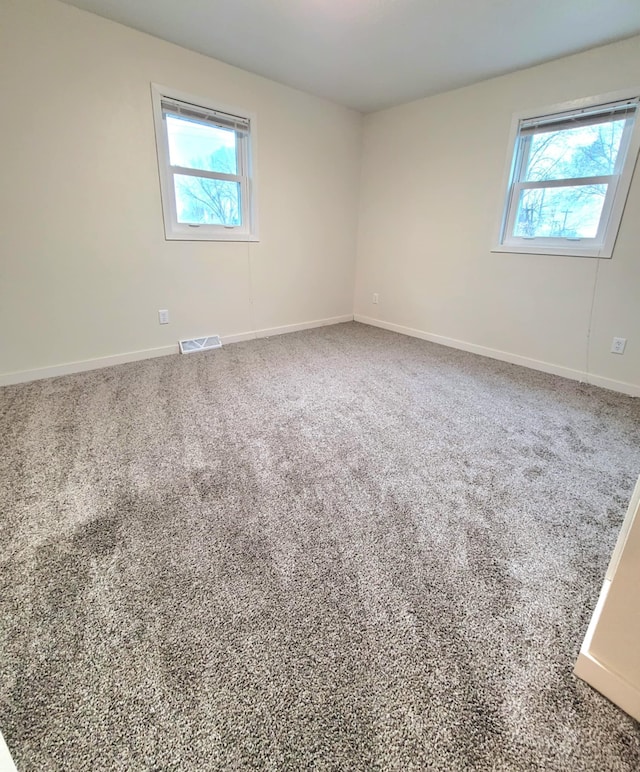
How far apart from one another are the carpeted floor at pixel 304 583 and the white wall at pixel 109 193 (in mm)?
757

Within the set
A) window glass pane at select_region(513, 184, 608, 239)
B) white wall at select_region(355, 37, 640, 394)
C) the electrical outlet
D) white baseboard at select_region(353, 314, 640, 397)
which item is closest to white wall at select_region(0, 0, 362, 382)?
white wall at select_region(355, 37, 640, 394)

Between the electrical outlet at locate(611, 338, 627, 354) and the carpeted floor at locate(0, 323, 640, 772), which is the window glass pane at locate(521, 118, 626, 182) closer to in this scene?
the electrical outlet at locate(611, 338, 627, 354)

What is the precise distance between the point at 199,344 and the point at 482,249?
2.75 metres

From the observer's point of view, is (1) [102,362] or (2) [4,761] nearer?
(2) [4,761]

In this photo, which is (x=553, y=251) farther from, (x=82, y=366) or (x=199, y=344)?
(x=82, y=366)

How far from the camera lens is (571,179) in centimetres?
281

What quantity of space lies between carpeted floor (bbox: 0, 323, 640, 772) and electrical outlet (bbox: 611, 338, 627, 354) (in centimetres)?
61

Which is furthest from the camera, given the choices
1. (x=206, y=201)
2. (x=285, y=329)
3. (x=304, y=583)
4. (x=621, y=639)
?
(x=285, y=329)

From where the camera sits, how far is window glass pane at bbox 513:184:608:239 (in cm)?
275

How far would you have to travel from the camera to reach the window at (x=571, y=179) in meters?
2.55

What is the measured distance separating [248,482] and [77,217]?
2.34m

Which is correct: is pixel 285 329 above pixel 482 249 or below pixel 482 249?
below

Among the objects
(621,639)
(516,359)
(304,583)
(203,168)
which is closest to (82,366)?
(203,168)

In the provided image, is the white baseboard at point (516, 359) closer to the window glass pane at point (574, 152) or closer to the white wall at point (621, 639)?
the window glass pane at point (574, 152)
